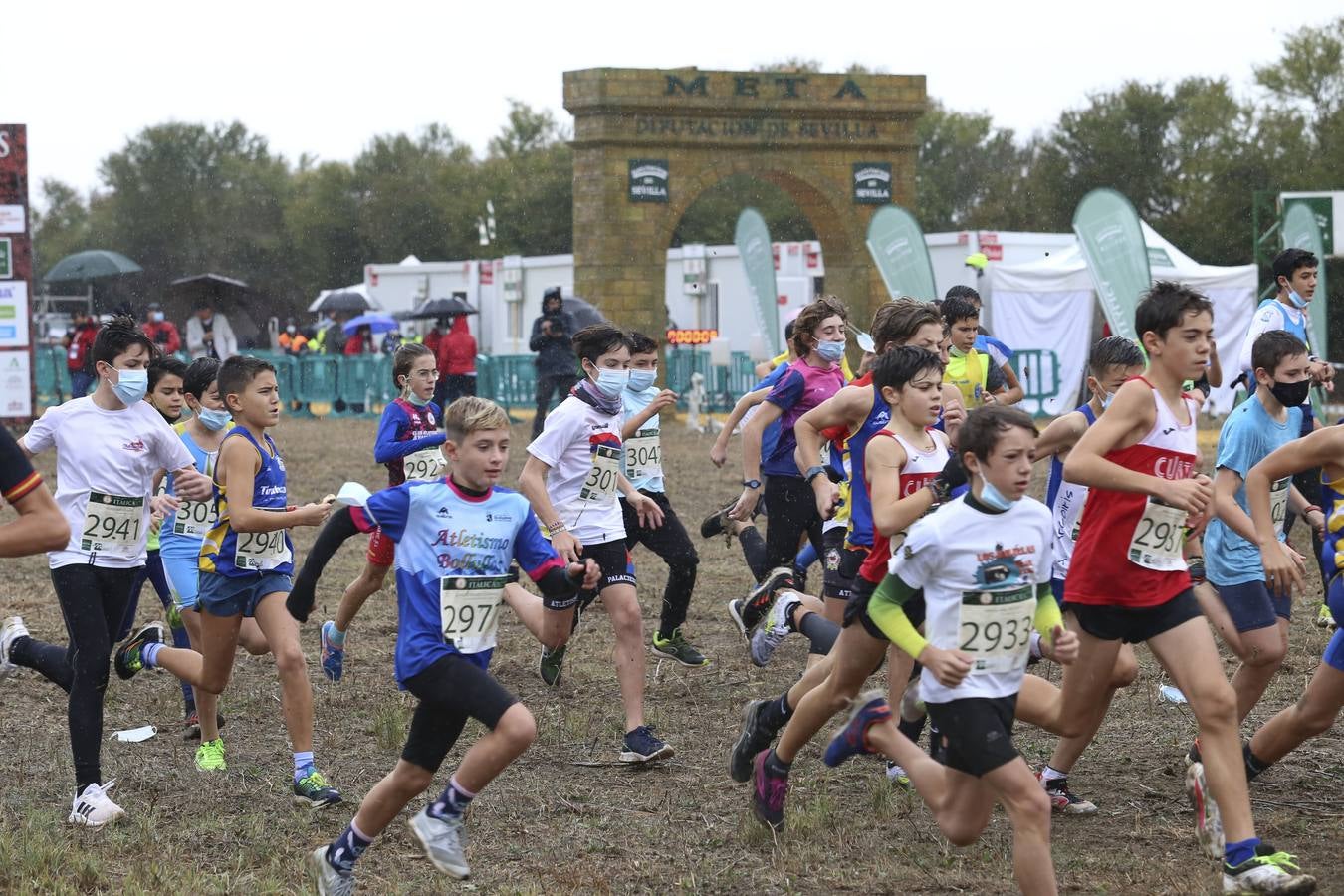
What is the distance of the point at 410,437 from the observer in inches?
355

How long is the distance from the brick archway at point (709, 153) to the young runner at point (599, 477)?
70.6 feet

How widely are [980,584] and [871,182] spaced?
2694 centimetres

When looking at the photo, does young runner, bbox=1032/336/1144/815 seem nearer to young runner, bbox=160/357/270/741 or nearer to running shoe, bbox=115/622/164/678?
young runner, bbox=160/357/270/741

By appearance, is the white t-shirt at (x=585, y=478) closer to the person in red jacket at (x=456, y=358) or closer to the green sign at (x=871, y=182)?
the person in red jacket at (x=456, y=358)

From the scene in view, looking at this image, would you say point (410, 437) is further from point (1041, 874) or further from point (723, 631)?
point (1041, 874)

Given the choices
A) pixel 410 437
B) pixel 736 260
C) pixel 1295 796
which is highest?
pixel 736 260

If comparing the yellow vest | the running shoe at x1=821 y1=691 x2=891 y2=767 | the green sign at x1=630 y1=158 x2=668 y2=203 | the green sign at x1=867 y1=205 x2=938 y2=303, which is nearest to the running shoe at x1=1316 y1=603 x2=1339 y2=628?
the yellow vest

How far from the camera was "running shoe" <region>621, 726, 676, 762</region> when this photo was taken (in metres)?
7.17

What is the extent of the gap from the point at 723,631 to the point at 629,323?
18.9 metres

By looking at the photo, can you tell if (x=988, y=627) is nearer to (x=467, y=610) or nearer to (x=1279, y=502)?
(x=467, y=610)

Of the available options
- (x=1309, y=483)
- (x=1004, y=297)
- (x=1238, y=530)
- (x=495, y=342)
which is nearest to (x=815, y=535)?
(x=1309, y=483)

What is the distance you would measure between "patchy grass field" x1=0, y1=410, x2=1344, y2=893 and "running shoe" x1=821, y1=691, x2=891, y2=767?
46cm

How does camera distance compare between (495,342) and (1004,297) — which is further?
(495,342)

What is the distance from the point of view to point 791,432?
8.93 m
